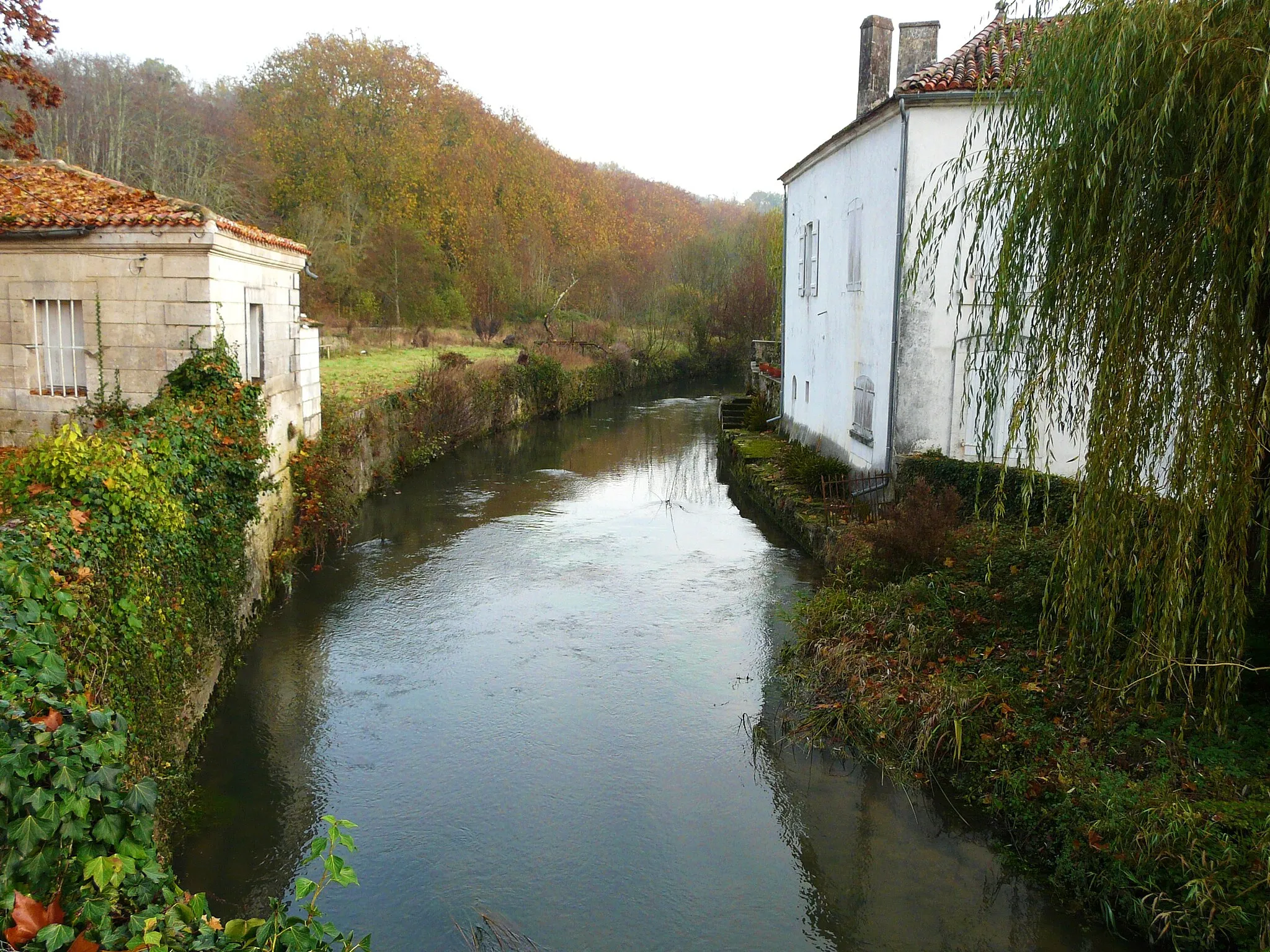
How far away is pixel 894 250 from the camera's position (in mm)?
13906

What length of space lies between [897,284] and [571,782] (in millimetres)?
8806

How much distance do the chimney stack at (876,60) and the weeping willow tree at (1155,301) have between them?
11.6 meters

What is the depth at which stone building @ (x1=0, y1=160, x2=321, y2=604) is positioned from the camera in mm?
10750

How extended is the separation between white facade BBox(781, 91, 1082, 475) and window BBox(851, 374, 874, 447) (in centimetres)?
3

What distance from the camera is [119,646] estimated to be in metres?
5.98

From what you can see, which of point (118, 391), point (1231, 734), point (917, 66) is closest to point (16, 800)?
point (1231, 734)

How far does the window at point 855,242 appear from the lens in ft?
51.9

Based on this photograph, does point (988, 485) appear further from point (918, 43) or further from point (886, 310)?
point (918, 43)

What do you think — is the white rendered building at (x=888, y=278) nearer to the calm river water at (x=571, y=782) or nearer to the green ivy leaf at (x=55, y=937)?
the calm river water at (x=571, y=782)

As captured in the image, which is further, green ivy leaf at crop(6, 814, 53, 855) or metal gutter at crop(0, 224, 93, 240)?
metal gutter at crop(0, 224, 93, 240)

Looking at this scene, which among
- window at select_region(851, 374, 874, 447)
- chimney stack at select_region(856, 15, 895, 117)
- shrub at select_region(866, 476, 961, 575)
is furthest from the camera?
chimney stack at select_region(856, 15, 895, 117)

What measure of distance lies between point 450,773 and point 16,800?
16.1ft

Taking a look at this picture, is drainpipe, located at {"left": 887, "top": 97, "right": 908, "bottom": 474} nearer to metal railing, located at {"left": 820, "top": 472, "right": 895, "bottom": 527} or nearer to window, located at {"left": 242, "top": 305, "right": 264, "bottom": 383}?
metal railing, located at {"left": 820, "top": 472, "right": 895, "bottom": 527}

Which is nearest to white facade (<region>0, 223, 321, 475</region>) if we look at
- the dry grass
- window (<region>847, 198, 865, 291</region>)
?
window (<region>847, 198, 865, 291</region>)
